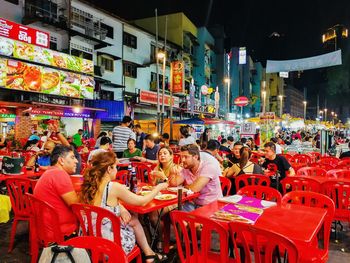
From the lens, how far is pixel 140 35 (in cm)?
2581

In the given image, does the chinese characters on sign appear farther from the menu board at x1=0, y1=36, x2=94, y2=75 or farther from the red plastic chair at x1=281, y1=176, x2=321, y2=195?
the red plastic chair at x1=281, y1=176, x2=321, y2=195

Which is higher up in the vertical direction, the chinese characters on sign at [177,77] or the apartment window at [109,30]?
the apartment window at [109,30]

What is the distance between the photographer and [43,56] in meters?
16.2

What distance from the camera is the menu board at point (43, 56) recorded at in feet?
47.8

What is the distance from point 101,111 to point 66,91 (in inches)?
125

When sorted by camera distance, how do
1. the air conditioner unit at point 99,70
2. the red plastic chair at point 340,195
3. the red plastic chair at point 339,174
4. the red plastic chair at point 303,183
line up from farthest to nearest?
1. the air conditioner unit at point 99,70
2. the red plastic chair at point 339,174
3. the red plastic chair at point 303,183
4. the red plastic chair at point 340,195

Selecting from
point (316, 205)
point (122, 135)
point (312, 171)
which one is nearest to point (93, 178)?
point (316, 205)

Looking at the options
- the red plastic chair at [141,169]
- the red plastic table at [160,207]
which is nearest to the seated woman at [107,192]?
the red plastic table at [160,207]

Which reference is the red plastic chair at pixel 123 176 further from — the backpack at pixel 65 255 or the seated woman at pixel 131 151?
the backpack at pixel 65 255

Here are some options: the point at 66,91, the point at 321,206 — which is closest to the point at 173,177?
the point at 321,206

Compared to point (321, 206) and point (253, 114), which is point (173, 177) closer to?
point (321, 206)

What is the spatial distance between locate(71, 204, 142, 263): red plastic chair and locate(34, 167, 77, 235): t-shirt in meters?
0.48

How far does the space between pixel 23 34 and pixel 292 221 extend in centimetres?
1667

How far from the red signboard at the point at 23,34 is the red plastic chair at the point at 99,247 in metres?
15.6
